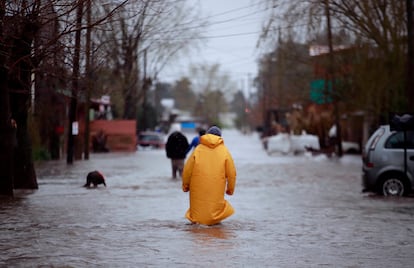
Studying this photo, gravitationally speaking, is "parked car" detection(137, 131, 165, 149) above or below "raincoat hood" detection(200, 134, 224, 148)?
below

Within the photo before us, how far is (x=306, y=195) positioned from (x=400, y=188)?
2.22 metres

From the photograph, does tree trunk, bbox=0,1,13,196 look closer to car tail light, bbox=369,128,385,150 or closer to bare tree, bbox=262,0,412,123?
car tail light, bbox=369,128,385,150

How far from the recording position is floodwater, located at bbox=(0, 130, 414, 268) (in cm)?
1004

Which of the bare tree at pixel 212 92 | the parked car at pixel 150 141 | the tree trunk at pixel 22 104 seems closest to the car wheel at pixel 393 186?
the tree trunk at pixel 22 104

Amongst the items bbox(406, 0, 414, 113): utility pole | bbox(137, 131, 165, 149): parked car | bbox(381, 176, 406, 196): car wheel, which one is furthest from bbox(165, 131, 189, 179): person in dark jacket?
bbox(137, 131, 165, 149): parked car

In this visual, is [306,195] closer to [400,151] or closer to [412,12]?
[400,151]

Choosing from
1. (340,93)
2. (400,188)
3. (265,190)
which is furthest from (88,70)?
(340,93)

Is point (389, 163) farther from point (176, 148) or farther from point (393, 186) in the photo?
point (176, 148)

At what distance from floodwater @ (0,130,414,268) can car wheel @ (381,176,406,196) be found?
22.5 inches

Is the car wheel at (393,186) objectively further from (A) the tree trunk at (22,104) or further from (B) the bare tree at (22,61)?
(A) the tree trunk at (22,104)

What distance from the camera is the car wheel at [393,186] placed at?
1959cm

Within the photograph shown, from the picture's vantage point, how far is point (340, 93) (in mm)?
43406

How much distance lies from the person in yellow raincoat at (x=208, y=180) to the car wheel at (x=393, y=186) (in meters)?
7.52

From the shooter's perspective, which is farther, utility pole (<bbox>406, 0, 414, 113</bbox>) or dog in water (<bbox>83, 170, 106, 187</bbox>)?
utility pole (<bbox>406, 0, 414, 113</bbox>)
